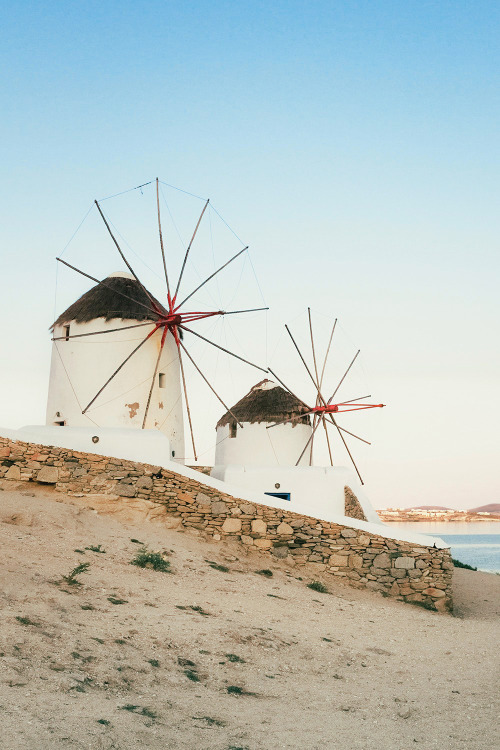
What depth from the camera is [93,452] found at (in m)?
14.3

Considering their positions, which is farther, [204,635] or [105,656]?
[204,635]

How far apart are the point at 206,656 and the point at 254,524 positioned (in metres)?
6.27

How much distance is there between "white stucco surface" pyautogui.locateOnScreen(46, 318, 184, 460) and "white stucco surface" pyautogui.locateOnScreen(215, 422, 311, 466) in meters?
4.67

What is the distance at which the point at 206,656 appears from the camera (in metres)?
7.64

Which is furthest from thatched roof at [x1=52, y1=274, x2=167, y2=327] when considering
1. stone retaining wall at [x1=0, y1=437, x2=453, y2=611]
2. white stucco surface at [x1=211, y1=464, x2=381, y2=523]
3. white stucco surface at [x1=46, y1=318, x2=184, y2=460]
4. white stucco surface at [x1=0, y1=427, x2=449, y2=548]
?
white stucco surface at [x1=211, y1=464, x2=381, y2=523]

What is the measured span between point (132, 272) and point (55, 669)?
11999 millimetres

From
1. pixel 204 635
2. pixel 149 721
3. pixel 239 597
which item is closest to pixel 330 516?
pixel 239 597

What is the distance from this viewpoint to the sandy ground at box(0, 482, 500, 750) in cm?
564

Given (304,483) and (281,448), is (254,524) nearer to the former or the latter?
(304,483)

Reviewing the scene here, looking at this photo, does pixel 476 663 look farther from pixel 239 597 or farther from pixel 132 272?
pixel 132 272

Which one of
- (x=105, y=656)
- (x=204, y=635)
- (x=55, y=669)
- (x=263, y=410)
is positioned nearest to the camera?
(x=55, y=669)

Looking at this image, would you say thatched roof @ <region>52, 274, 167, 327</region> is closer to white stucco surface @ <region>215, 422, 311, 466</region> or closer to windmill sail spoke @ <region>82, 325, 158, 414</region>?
windmill sail spoke @ <region>82, 325, 158, 414</region>

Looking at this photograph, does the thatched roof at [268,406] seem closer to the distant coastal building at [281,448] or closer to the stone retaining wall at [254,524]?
the distant coastal building at [281,448]

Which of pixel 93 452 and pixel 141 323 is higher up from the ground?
pixel 141 323
